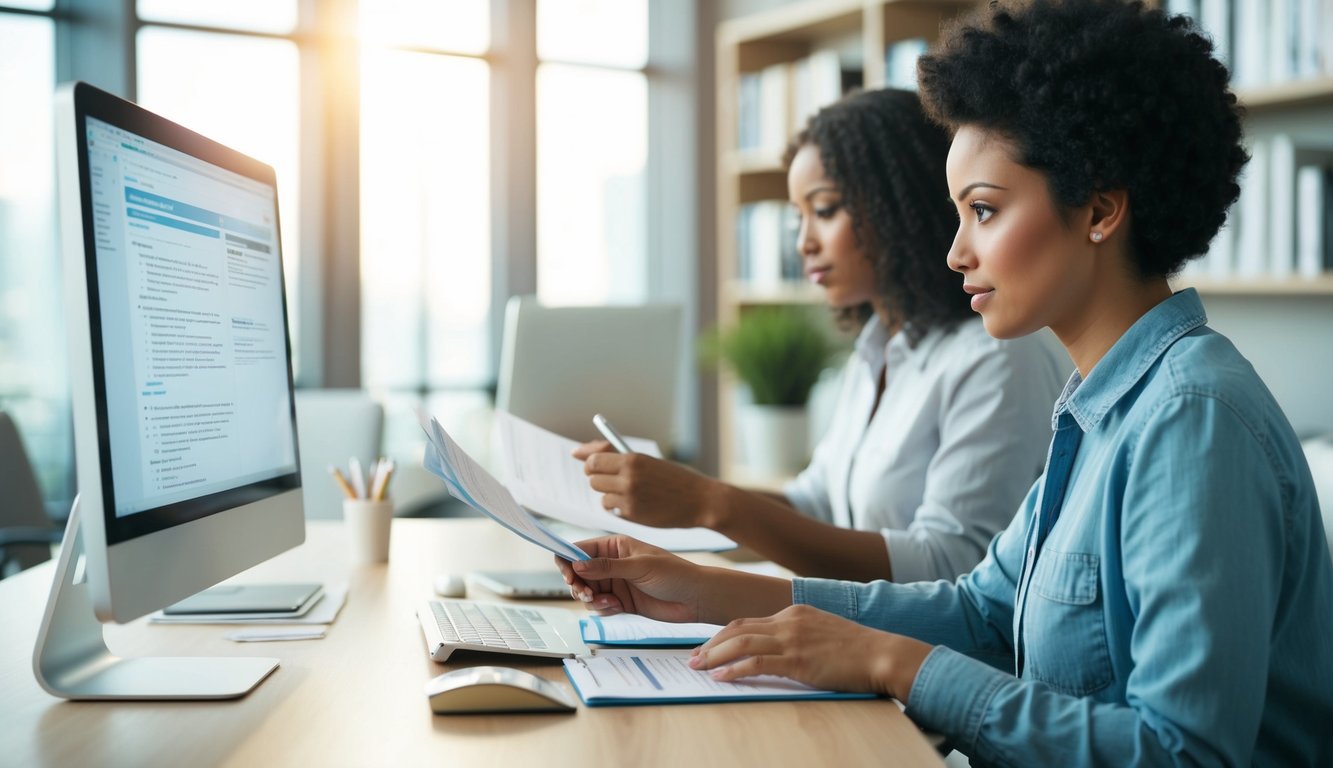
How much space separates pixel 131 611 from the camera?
2.80ft

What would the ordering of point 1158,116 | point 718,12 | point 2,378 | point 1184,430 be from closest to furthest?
point 1184,430 → point 1158,116 → point 2,378 → point 718,12

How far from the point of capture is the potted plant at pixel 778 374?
11.3 feet

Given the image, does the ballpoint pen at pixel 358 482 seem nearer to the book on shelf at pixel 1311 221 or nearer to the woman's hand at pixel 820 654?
the woman's hand at pixel 820 654

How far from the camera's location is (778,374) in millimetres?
3488

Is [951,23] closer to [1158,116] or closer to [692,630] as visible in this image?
[1158,116]

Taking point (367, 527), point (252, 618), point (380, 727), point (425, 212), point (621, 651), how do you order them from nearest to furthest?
point (380, 727), point (621, 651), point (252, 618), point (367, 527), point (425, 212)

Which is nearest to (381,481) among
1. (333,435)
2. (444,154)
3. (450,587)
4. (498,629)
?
(450,587)

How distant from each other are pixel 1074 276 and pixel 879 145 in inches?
35.8

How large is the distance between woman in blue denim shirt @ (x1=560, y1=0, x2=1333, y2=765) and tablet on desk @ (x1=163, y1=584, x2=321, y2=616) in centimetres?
36

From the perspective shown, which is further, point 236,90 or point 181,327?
point 236,90

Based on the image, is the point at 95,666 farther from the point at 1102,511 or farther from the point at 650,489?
the point at 1102,511

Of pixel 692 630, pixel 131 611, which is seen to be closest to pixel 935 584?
pixel 692 630

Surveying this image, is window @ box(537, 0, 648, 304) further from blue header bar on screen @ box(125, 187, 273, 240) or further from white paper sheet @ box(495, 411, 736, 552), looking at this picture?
blue header bar on screen @ box(125, 187, 273, 240)

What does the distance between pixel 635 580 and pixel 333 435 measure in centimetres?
152
